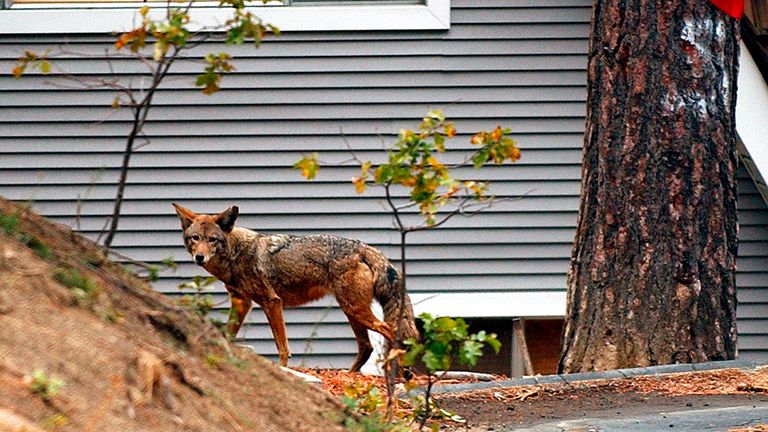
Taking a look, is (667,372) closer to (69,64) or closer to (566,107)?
(566,107)

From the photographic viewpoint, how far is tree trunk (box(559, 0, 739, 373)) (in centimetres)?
830

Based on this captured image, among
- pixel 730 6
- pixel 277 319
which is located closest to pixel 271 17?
pixel 277 319

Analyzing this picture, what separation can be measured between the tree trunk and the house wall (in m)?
3.29

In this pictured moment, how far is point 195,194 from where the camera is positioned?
38.8 ft

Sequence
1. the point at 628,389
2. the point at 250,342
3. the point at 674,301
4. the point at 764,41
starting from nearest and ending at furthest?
the point at 628,389 < the point at 674,301 < the point at 250,342 < the point at 764,41

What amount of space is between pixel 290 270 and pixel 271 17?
3080mm

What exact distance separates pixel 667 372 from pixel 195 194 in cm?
525

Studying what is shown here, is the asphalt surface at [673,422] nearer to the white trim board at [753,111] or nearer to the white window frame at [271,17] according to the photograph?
the white trim board at [753,111]

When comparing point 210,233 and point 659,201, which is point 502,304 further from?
point 659,201

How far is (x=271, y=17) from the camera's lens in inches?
459

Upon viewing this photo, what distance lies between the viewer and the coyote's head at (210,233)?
9.41 metres

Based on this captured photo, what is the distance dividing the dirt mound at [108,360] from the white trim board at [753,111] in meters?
7.29

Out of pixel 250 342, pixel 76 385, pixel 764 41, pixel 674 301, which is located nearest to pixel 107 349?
pixel 76 385

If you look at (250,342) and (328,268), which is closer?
(328,268)
